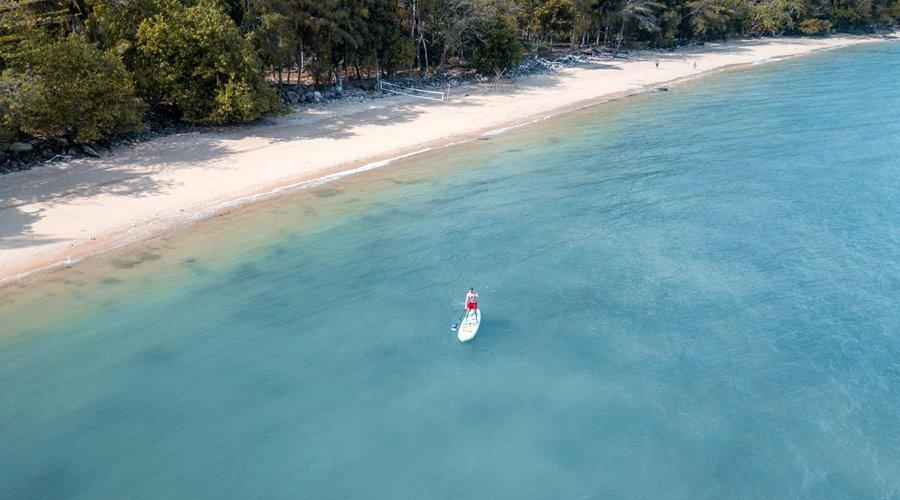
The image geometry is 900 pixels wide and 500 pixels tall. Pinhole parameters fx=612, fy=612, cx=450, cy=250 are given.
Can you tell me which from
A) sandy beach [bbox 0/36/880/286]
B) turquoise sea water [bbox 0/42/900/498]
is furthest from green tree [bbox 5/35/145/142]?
turquoise sea water [bbox 0/42/900/498]

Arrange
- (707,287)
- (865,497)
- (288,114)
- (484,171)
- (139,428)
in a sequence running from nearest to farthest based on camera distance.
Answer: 1. (865,497)
2. (139,428)
3. (707,287)
4. (484,171)
5. (288,114)

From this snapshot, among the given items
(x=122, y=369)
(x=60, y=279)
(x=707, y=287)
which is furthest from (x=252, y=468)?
(x=707, y=287)

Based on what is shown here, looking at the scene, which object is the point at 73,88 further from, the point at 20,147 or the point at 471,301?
the point at 471,301

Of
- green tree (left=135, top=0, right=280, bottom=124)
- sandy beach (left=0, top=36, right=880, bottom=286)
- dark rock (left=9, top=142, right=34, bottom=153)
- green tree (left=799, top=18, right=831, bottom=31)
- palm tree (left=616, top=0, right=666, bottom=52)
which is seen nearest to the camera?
sandy beach (left=0, top=36, right=880, bottom=286)

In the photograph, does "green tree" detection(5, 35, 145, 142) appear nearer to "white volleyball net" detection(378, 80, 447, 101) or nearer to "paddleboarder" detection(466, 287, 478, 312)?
"white volleyball net" detection(378, 80, 447, 101)

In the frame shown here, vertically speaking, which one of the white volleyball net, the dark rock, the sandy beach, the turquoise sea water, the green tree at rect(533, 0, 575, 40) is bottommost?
the turquoise sea water

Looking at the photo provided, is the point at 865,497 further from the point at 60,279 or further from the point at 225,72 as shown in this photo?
the point at 225,72

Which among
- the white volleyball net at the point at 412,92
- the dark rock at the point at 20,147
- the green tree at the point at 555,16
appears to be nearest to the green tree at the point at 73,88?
the dark rock at the point at 20,147
